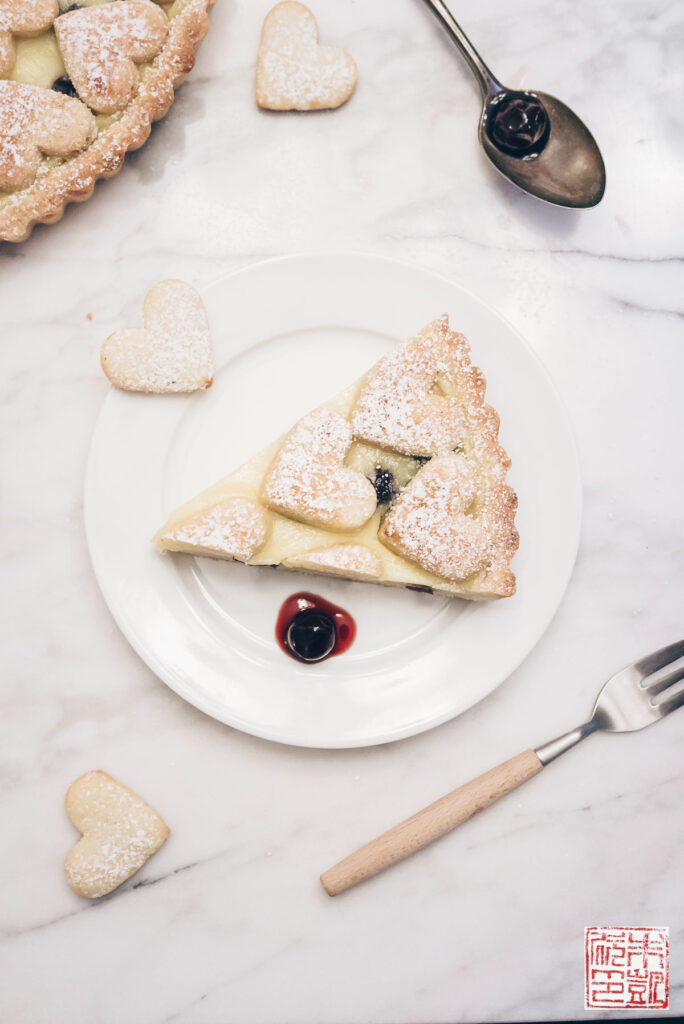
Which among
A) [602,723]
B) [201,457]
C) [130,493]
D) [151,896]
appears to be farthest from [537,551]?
[151,896]

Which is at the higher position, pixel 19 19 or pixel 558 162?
pixel 19 19

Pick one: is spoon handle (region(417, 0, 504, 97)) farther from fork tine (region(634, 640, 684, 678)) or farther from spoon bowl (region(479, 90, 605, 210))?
fork tine (region(634, 640, 684, 678))

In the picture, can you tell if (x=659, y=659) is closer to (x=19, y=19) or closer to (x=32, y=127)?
(x=32, y=127)

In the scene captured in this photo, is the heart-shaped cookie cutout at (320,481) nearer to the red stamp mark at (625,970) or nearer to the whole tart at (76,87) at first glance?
the whole tart at (76,87)

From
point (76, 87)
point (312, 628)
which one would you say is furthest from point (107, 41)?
point (312, 628)

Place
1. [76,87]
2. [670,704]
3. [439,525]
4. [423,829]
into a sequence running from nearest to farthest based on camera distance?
[439,525] → [76,87] → [423,829] → [670,704]

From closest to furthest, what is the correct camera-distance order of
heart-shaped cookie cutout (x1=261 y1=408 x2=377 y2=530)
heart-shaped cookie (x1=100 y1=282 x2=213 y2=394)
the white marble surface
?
1. heart-shaped cookie cutout (x1=261 y1=408 x2=377 y2=530)
2. heart-shaped cookie (x1=100 y1=282 x2=213 y2=394)
3. the white marble surface

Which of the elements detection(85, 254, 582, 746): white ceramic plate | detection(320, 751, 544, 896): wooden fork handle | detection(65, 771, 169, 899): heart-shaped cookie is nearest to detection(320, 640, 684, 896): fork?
detection(320, 751, 544, 896): wooden fork handle
